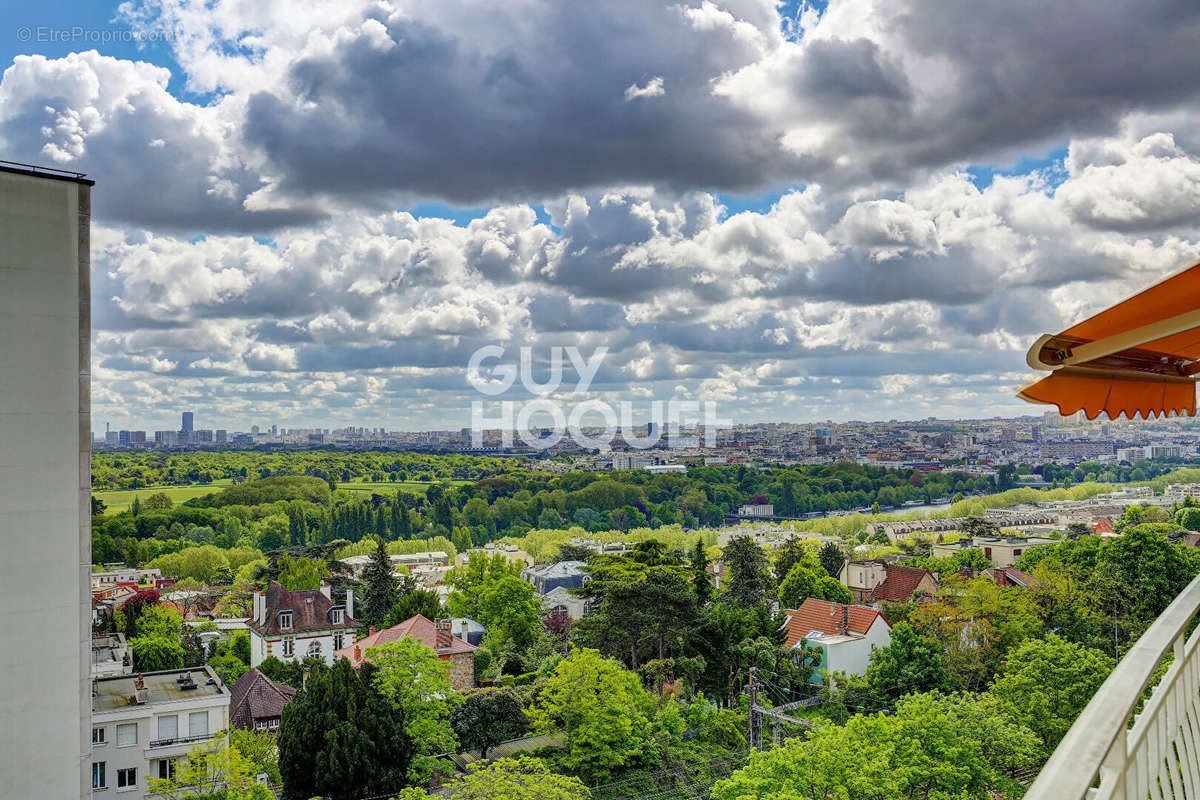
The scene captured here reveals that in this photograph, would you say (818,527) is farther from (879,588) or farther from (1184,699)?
(1184,699)

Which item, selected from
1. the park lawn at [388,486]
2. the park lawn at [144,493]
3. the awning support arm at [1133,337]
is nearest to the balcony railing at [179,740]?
the awning support arm at [1133,337]

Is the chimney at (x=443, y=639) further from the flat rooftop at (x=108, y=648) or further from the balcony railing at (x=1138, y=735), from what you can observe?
the balcony railing at (x=1138, y=735)

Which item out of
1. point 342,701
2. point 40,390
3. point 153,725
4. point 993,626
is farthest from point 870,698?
point 40,390

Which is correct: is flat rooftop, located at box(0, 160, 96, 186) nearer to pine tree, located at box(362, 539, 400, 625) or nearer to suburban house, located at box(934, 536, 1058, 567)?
pine tree, located at box(362, 539, 400, 625)

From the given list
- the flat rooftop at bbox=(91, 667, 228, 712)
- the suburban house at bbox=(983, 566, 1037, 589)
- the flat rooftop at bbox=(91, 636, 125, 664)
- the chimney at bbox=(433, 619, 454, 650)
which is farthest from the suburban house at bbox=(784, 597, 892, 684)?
the flat rooftop at bbox=(91, 636, 125, 664)

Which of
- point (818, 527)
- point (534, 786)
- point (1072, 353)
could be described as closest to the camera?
point (1072, 353)

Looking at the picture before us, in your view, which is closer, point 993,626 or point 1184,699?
point 1184,699
